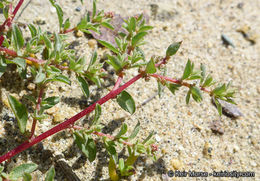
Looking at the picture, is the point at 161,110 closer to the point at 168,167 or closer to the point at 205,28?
the point at 168,167

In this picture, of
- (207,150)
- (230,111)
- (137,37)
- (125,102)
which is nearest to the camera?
(125,102)

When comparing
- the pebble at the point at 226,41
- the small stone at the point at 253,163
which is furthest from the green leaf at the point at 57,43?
the pebble at the point at 226,41

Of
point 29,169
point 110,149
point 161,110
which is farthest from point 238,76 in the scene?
point 29,169

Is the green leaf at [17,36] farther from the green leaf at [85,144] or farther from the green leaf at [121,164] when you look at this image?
the green leaf at [121,164]

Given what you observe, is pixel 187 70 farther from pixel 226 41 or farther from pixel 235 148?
pixel 226 41

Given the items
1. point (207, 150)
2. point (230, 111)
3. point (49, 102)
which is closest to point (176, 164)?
point (207, 150)

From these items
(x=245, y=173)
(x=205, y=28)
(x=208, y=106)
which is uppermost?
(x=205, y=28)
